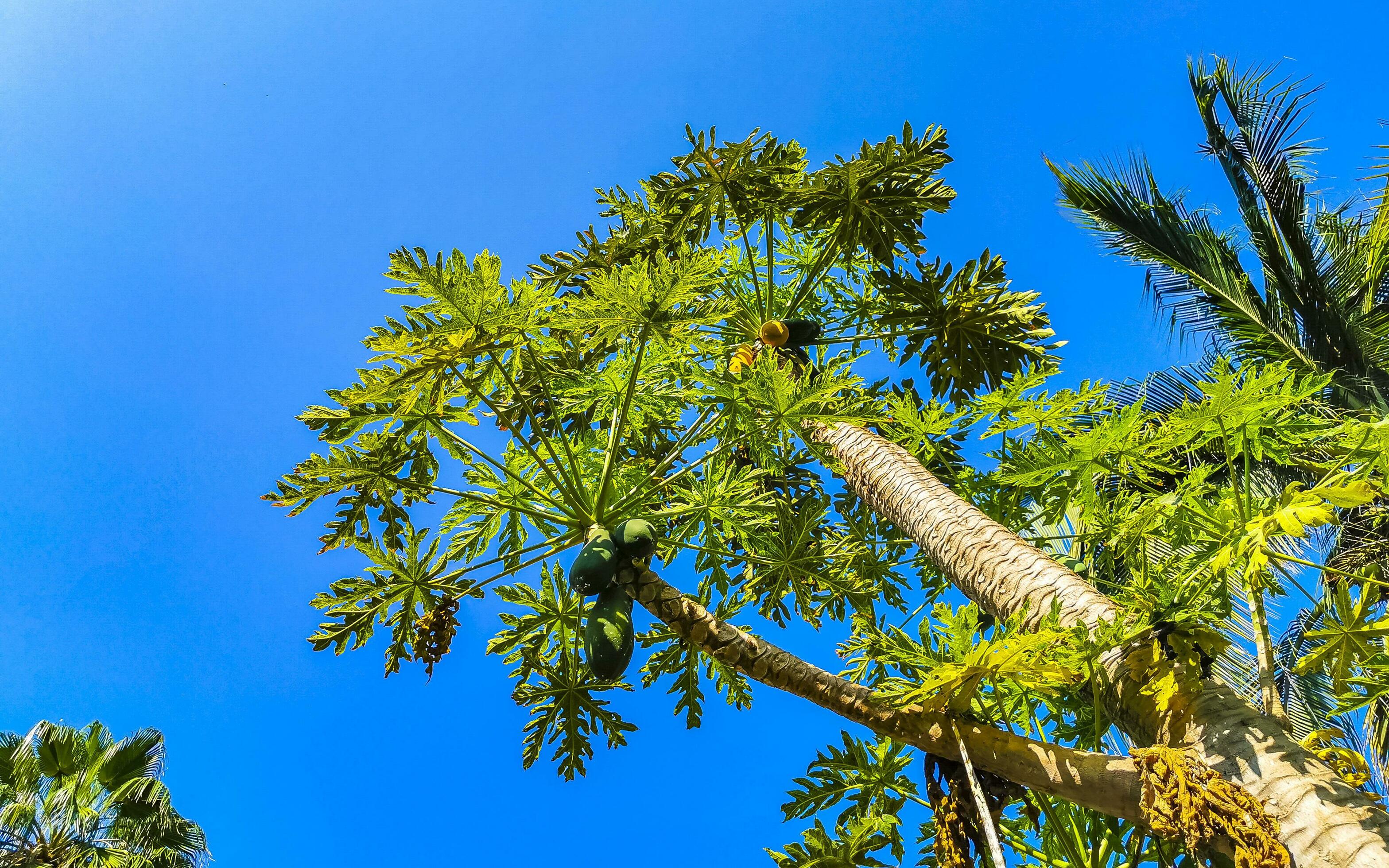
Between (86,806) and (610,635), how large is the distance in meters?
9.55

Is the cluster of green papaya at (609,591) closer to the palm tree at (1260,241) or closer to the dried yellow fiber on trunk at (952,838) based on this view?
the dried yellow fiber on trunk at (952,838)

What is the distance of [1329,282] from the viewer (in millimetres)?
7953

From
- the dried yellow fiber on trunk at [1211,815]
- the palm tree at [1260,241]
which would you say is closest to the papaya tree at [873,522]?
the dried yellow fiber on trunk at [1211,815]

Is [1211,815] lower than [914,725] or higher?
lower

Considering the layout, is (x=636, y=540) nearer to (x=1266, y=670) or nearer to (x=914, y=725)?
(x=914, y=725)

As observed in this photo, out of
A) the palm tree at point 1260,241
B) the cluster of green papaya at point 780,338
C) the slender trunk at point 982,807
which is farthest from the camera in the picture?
the palm tree at point 1260,241

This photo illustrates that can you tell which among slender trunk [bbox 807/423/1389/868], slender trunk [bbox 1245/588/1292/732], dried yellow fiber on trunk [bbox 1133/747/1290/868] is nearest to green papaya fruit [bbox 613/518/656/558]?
slender trunk [bbox 807/423/1389/868]

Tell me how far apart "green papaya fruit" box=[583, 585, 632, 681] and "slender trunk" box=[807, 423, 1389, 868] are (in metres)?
1.01

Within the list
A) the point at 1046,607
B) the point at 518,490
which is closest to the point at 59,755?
the point at 518,490

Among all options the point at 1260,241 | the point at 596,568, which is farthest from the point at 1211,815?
the point at 1260,241

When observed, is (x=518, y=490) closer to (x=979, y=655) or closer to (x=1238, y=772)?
(x=979, y=655)

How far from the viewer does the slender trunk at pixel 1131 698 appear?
6.97ft

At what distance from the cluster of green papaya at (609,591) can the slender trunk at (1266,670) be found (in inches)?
72.0

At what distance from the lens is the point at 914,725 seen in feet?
8.66
